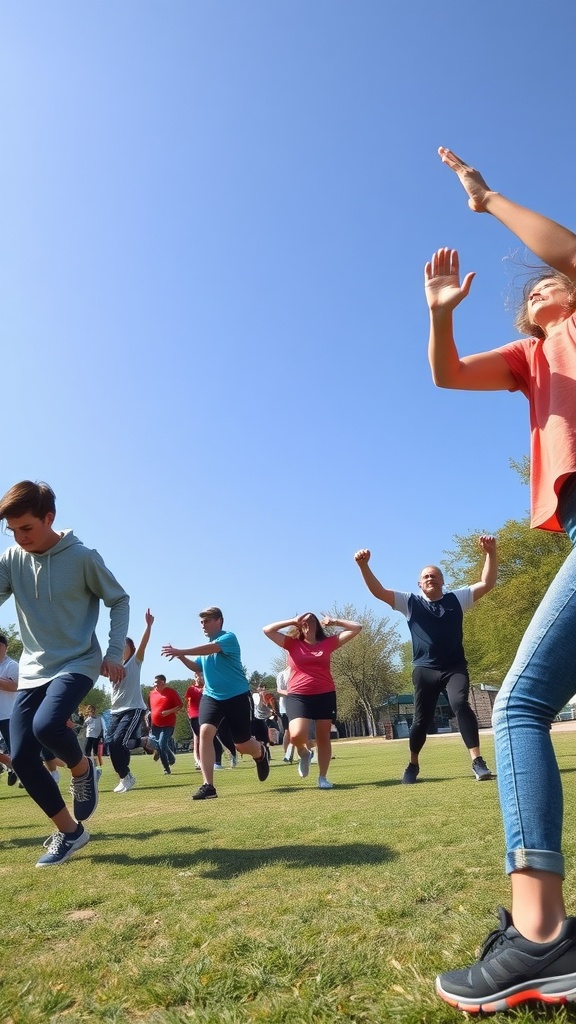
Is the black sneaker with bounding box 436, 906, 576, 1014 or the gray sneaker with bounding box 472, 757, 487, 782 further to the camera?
the gray sneaker with bounding box 472, 757, 487, 782

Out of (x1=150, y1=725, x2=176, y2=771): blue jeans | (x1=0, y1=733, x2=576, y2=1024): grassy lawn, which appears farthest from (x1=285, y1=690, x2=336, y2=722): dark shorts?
(x1=150, y1=725, x2=176, y2=771): blue jeans

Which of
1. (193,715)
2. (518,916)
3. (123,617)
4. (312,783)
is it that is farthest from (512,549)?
(518,916)

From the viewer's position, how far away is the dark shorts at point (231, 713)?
8.04 metres

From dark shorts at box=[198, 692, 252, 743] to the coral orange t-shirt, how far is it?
636 cm

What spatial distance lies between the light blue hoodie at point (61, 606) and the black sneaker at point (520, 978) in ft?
11.0

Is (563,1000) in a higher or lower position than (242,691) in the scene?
higher

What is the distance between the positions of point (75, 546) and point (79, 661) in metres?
0.82

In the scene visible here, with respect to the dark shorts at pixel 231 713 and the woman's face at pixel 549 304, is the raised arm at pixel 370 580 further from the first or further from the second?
the woman's face at pixel 549 304

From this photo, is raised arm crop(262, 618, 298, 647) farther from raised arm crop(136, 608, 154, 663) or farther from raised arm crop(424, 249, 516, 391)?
raised arm crop(424, 249, 516, 391)

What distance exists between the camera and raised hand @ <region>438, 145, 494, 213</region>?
253 centimetres

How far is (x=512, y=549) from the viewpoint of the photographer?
35.8m

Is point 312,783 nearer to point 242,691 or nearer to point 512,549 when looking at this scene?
point 242,691

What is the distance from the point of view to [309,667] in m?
8.68

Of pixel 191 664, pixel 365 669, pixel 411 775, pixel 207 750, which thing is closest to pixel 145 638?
pixel 191 664
